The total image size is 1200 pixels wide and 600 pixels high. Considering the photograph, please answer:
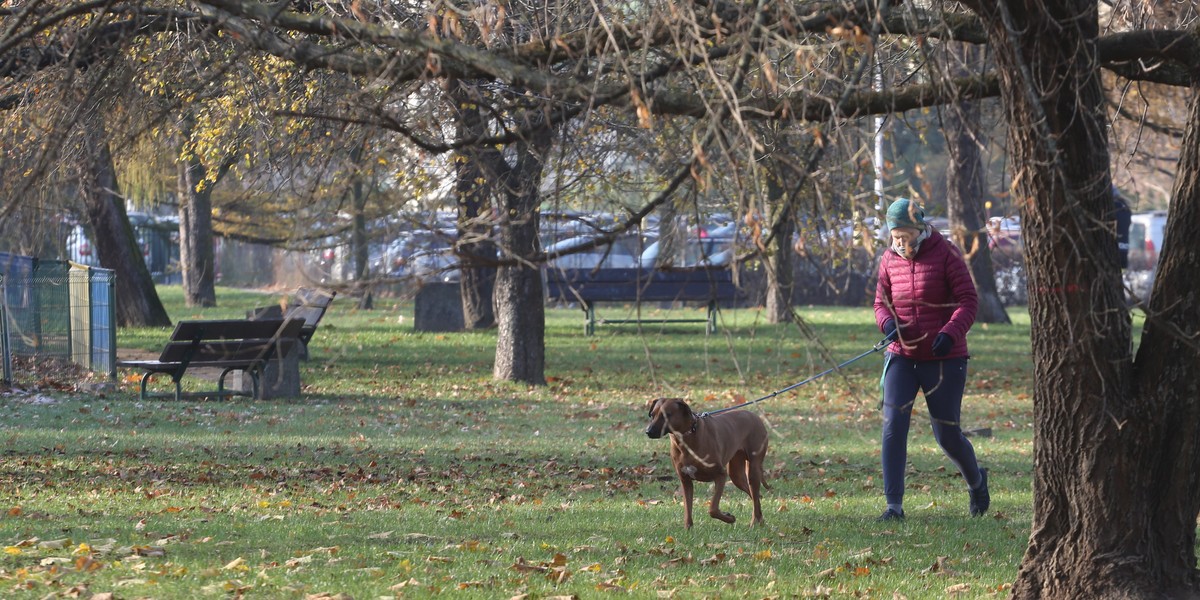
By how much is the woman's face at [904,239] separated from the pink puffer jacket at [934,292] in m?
0.06

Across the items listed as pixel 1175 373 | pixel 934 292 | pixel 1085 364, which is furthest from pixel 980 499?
pixel 1085 364

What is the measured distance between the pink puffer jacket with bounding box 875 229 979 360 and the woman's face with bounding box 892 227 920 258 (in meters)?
0.06

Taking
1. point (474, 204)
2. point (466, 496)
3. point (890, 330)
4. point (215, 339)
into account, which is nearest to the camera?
point (890, 330)

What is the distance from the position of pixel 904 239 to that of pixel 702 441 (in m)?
1.63

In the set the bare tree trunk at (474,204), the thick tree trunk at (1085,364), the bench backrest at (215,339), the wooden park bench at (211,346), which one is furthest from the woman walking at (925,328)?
the bench backrest at (215,339)

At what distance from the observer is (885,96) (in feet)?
19.4

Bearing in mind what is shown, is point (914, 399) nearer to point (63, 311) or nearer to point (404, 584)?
point (404, 584)

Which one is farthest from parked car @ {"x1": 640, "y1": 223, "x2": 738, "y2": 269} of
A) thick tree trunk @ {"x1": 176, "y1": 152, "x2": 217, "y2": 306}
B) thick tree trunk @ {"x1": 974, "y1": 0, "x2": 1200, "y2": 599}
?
thick tree trunk @ {"x1": 176, "y1": 152, "x2": 217, "y2": 306}

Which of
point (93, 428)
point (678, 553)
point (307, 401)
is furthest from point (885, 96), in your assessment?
point (307, 401)

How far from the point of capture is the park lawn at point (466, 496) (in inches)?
248

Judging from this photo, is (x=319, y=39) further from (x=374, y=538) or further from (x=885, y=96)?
(x=885, y=96)

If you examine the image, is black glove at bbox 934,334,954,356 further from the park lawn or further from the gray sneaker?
the gray sneaker

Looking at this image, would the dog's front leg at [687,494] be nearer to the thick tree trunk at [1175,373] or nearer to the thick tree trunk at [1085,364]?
the thick tree trunk at [1085,364]

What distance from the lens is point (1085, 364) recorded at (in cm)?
535
